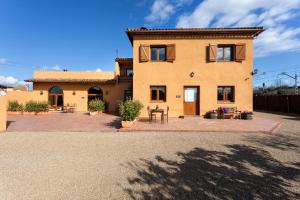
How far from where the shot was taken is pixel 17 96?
66.0 feet

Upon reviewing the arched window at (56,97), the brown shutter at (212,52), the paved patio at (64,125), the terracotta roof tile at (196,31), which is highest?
the terracotta roof tile at (196,31)

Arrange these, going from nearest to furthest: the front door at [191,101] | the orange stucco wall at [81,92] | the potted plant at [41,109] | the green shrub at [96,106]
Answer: the front door at [191,101] → the green shrub at [96,106] → the potted plant at [41,109] → the orange stucco wall at [81,92]

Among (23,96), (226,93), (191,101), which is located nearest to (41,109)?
(23,96)

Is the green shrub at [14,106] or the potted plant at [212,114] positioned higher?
the green shrub at [14,106]

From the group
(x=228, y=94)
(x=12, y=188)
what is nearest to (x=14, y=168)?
(x=12, y=188)

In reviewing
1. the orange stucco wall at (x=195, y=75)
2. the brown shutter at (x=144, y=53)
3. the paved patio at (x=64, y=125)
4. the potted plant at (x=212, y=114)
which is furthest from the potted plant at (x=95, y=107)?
the potted plant at (x=212, y=114)

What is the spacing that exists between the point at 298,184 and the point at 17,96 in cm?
2350

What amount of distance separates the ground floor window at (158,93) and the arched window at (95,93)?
26.4 ft

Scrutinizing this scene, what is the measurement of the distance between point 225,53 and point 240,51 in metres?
1.02

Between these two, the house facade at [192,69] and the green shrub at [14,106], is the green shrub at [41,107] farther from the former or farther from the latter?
the house facade at [192,69]

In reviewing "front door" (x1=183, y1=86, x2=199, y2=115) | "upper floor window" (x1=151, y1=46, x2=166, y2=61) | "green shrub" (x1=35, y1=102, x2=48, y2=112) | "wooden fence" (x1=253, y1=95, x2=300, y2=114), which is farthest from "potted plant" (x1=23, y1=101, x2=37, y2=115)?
"wooden fence" (x1=253, y1=95, x2=300, y2=114)

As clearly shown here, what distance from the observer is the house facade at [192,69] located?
14141 millimetres

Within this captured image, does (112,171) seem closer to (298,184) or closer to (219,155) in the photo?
(219,155)

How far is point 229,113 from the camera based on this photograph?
13688 mm
